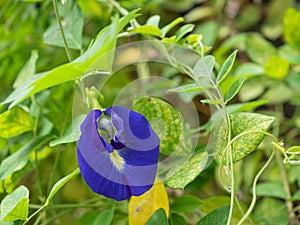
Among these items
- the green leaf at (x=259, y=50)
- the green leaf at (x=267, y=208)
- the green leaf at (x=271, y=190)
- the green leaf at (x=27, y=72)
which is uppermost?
the green leaf at (x=27, y=72)

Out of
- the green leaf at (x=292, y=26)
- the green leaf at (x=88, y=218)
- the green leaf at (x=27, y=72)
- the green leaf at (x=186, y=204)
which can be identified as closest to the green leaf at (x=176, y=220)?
the green leaf at (x=186, y=204)

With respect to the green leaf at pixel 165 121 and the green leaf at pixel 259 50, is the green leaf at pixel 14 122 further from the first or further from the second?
the green leaf at pixel 259 50

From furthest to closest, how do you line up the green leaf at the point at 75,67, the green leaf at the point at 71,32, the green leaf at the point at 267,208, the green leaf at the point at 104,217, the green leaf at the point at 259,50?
the green leaf at the point at 259,50, the green leaf at the point at 267,208, the green leaf at the point at 71,32, the green leaf at the point at 104,217, the green leaf at the point at 75,67

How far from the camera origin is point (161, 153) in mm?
728

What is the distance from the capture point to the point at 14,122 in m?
0.79

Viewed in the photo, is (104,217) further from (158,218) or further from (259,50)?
(259,50)

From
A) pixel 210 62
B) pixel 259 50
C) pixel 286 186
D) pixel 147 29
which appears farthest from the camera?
pixel 259 50

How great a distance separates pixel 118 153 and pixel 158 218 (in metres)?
0.10

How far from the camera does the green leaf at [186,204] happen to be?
765 mm

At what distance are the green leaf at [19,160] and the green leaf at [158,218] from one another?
22cm

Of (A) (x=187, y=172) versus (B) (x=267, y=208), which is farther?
(B) (x=267, y=208)

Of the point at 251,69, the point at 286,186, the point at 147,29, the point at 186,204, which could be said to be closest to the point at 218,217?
the point at 186,204

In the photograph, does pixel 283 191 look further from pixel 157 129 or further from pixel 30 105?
pixel 30 105

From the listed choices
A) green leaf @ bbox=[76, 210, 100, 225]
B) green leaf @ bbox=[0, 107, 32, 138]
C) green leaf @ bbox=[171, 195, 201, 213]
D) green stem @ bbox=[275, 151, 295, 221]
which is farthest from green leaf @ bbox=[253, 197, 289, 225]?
green leaf @ bbox=[0, 107, 32, 138]
